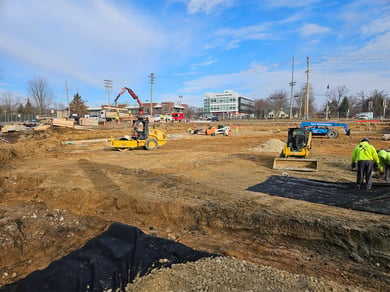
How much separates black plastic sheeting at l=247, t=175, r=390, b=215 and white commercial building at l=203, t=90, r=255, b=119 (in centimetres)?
11160

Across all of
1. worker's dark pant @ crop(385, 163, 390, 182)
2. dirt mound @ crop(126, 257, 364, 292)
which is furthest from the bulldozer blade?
dirt mound @ crop(126, 257, 364, 292)

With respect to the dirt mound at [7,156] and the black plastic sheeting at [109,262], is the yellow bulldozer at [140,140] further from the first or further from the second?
the black plastic sheeting at [109,262]

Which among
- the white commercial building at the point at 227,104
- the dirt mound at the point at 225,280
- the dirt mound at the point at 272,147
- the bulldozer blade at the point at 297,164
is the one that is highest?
the white commercial building at the point at 227,104

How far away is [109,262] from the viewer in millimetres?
3855

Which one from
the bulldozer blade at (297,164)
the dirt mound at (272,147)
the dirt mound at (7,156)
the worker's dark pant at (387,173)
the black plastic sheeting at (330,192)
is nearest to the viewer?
the black plastic sheeting at (330,192)

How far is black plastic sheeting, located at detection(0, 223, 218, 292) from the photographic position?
3338 mm

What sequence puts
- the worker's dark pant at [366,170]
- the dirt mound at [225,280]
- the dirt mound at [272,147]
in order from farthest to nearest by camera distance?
the dirt mound at [272,147], the worker's dark pant at [366,170], the dirt mound at [225,280]

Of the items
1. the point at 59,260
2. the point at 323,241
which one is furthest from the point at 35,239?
the point at 323,241

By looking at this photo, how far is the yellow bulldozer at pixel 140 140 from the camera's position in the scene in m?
15.7

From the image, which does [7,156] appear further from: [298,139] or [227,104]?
[227,104]

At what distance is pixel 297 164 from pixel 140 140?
9747mm

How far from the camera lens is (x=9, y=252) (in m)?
4.30

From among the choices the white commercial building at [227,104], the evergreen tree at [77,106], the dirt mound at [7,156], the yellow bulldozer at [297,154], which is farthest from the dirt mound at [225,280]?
the white commercial building at [227,104]

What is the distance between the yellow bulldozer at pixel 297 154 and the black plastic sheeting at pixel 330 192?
5.46 ft
